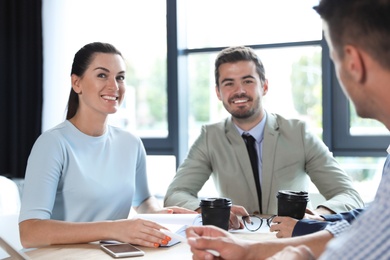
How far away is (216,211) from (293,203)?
0.29m

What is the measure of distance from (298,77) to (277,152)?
127 centimetres

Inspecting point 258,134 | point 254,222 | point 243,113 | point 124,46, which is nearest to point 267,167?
point 258,134

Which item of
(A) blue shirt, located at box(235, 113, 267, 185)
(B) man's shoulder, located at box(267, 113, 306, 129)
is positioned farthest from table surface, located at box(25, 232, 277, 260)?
(B) man's shoulder, located at box(267, 113, 306, 129)

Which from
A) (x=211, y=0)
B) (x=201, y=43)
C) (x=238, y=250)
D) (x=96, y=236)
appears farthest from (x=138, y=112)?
(x=238, y=250)

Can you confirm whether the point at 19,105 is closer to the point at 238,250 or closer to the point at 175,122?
the point at 175,122

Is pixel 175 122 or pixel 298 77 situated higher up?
pixel 298 77

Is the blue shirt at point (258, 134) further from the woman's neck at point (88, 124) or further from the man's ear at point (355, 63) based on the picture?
the man's ear at point (355, 63)

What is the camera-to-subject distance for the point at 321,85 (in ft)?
11.4

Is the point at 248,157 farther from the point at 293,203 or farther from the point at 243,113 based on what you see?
the point at 293,203

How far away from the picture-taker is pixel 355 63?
927 mm

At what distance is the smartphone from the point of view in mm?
1426

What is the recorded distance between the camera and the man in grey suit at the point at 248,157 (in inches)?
96.4

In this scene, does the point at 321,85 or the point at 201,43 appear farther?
the point at 201,43

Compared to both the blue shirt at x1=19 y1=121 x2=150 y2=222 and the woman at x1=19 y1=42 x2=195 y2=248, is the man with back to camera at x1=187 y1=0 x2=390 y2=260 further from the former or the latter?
the blue shirt at x1=19 y1=121 x2=150 y2=222
